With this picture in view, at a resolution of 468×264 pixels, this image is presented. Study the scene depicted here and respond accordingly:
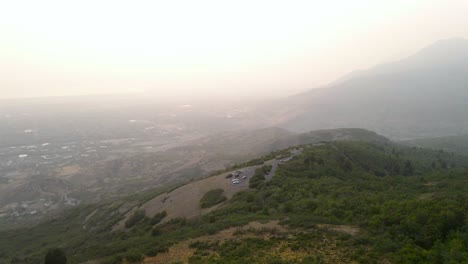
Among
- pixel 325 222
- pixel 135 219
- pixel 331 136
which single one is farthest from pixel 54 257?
pixel 331 136

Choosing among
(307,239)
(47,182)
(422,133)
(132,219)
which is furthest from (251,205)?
(422,133)

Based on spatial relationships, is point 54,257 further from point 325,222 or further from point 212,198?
point 212,198

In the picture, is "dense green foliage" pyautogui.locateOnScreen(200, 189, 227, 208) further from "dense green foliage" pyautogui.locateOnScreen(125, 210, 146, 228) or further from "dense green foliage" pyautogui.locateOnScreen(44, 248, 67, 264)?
"dense green foliage" pyautogui.locateOnScreen(44, 248, 67, 264)

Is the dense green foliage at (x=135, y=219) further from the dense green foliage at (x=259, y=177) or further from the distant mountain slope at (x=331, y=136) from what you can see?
the distant mountain slope at (x=331, y=136)

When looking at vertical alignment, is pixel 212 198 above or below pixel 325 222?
below

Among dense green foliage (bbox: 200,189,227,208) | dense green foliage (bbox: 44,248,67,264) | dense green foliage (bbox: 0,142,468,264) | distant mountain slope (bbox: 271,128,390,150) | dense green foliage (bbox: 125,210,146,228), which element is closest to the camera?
dense green foliage (bbox: 0,142,468,264)

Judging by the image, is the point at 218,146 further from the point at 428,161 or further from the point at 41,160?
the point at 428,161

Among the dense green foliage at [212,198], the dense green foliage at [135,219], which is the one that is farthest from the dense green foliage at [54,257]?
the dense green foliage at [135,219]

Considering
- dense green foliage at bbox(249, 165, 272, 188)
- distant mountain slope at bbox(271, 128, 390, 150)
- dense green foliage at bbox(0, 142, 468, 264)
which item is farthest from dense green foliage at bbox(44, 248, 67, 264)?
distant mountain slope at bbox(271, 128, 390, 150)
